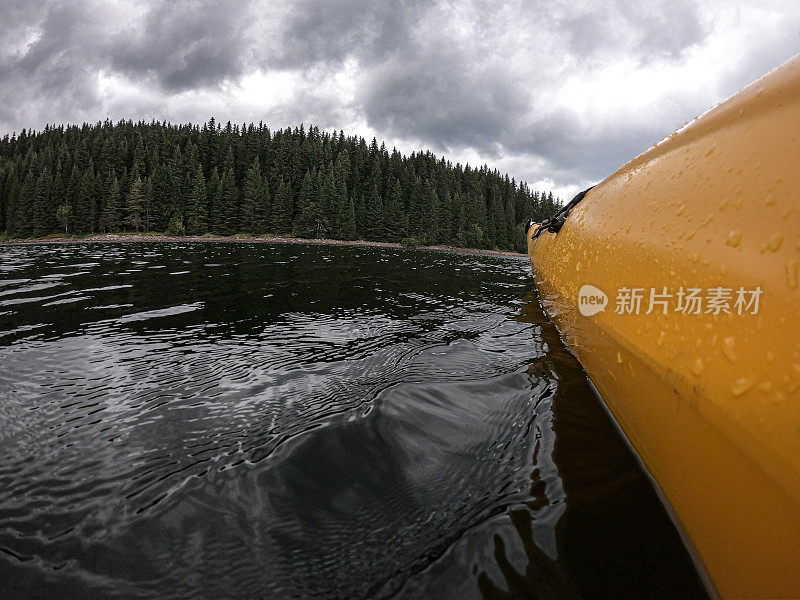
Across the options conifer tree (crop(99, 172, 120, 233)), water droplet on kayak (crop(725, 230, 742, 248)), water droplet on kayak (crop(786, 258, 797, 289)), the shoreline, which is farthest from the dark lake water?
conifer tree (crop(99, 172, 120, 233))

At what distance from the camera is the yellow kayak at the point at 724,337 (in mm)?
942

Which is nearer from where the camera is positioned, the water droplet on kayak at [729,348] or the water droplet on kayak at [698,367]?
the water droplet on kayak at [729,348]

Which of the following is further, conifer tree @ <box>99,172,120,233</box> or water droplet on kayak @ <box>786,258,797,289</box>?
conifer tree @ <box>99,172,120,233</box>

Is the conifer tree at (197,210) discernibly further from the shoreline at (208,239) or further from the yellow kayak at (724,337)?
the yellow kayak at (724,337)

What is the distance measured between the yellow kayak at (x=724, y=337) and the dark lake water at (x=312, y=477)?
0.33m

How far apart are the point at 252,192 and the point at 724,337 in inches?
2857

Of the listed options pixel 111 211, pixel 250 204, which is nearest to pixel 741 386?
pixel 250 204

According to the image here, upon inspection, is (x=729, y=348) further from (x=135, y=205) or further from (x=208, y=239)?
(x=135, y=205)

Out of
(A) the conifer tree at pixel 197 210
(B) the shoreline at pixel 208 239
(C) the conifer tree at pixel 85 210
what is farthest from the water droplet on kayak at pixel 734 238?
(C) the conifer tree at pixel 85 210

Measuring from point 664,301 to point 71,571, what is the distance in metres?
2.60

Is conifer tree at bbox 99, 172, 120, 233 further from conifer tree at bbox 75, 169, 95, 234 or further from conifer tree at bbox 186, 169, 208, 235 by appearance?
conifer tree at bbox 186, 169, 208, 235

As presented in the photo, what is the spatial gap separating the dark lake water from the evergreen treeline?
2506 inches

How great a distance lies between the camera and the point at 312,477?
1.73m

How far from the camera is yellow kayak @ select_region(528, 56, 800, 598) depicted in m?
0.94
